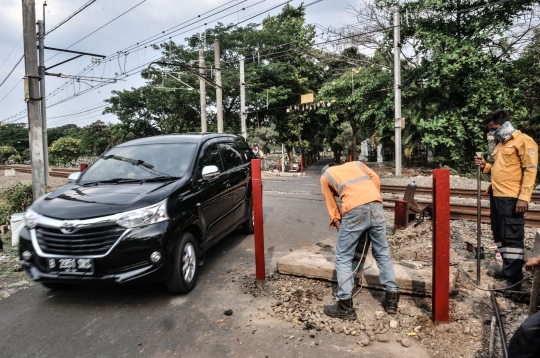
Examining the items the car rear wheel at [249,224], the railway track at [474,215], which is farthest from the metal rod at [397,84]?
the car rear wheel at [249,224]

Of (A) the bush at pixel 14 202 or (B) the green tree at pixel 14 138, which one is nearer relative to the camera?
(A) the bush at pixel 14 202

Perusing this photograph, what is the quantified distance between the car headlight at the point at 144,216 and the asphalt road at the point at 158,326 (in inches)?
36.5

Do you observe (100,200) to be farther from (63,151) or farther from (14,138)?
(14,138)

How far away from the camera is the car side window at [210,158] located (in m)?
5.06

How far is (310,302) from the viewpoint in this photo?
400 cm

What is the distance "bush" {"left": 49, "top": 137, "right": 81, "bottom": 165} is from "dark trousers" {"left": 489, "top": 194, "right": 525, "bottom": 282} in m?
45.9

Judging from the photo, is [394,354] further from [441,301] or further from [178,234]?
[178,234]

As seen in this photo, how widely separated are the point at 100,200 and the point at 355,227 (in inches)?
105

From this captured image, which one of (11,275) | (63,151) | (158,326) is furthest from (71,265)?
(63,151)

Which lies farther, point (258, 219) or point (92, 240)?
point (258, 219)

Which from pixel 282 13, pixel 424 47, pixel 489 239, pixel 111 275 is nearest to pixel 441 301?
pixel 111 275

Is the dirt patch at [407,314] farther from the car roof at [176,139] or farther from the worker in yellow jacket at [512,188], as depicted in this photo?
the car roof at [176,139]

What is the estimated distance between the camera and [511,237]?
13.5 feet

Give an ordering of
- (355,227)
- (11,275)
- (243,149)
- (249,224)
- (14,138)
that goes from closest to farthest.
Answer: (355,227)
(11,275)
(249,224)
(243,149)
(14,138)
